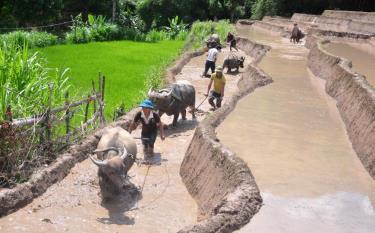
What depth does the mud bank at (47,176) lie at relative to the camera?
7.24m

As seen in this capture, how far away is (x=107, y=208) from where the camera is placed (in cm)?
751

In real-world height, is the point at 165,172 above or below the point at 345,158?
below

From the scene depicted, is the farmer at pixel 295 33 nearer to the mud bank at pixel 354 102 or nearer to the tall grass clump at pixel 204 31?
the tall grass clump at pixel 204 31

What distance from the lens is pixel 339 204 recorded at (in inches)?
256

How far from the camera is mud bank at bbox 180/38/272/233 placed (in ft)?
18.9

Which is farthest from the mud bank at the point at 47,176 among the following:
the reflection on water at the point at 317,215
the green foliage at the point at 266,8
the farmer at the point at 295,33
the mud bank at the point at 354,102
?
the green foliage at the point at 266,8

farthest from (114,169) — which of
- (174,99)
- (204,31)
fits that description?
(204,31)

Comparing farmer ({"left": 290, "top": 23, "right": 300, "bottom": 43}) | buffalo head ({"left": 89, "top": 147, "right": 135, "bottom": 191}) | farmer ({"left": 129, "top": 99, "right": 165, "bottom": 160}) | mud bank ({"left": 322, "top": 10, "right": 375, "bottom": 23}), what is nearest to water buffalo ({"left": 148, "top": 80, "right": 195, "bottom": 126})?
farmer ({"left": 129, "top": 99, "right": 165, "bottom": 160})

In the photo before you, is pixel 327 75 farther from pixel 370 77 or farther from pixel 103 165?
pixel 103 165

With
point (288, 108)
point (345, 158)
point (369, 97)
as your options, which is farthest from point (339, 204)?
point (288, 108)

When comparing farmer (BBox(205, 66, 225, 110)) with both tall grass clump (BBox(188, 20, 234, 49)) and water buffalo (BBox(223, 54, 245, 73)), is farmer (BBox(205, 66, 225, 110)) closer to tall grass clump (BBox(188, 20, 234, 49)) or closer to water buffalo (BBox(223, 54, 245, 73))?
water buffalo (BBox(223, 54, 245, 73))

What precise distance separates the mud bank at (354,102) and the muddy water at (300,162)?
17 centimetres

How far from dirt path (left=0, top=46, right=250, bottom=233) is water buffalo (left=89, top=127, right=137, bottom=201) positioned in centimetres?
30

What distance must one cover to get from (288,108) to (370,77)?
14.3 ft
